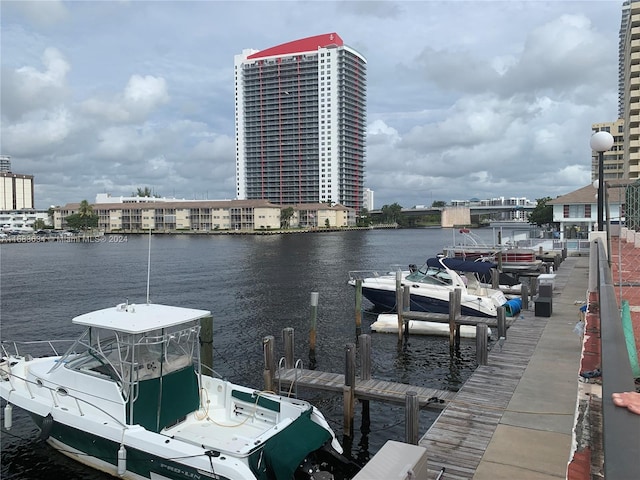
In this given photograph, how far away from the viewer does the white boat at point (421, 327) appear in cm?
2539

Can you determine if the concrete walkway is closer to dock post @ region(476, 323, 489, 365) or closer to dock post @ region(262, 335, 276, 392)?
dock post @ region(476, 323, 489, 365)

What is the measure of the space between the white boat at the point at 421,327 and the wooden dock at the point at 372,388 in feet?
37.3

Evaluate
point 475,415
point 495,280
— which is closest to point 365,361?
point 475,415

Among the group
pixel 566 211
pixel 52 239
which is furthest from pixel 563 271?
pixel 52 239

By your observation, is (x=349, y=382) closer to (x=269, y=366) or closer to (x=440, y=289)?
(x=269, y=366)

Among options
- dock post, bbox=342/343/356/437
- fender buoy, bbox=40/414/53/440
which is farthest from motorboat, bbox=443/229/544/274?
fender buoy, bbox=40/414/53/440

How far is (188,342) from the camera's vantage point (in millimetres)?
12016

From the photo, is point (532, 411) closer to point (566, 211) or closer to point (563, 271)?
point (563, 271)

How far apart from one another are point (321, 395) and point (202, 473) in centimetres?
837

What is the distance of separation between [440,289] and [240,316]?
43.1ft

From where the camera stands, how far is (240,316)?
108 ft

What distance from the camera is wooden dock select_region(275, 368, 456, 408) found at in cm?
1273

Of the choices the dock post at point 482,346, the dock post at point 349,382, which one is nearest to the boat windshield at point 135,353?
the dock post at point 349,382

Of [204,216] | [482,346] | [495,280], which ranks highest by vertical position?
[204,216]
